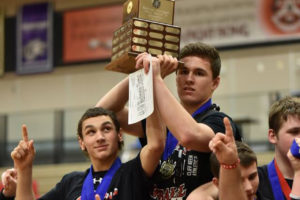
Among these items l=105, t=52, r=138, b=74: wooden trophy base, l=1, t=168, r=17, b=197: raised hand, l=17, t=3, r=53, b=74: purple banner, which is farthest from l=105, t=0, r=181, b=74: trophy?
l=17, t=3, r=53, b=74: purple banner

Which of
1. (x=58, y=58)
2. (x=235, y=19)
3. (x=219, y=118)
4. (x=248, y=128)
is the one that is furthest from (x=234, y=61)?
(x=219, y=118)

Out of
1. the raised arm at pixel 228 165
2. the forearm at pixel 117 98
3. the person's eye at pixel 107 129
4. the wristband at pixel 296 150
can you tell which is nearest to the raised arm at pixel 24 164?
the person's eye at pixel 107 129

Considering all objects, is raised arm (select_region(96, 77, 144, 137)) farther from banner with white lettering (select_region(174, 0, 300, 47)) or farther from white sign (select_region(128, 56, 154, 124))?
banner with white lettering (select_region(174, 0, 300, 47))

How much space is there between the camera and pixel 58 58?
47.4ft

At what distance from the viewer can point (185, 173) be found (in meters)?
3.56

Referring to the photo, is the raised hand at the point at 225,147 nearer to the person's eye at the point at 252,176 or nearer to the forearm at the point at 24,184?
the person's eye at the point at 252,176

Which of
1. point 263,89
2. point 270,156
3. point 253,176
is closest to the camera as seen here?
point 253,176

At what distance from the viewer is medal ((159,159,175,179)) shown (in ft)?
11.8

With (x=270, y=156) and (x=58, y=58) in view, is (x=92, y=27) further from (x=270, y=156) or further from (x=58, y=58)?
(x=270, y=156)

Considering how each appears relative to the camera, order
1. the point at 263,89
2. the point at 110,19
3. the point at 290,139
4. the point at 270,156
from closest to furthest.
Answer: the point at 290,139
the point at 270,156
the point at 263,89
the point at 110,19

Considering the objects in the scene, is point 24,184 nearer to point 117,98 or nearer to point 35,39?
point 117,98

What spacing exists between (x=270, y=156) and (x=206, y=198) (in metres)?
7.90

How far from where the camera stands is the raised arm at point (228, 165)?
2994mm

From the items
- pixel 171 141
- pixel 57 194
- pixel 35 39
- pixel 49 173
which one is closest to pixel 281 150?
pixel 171 141
